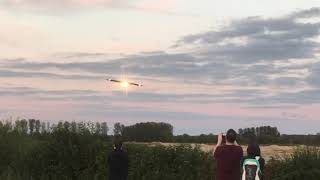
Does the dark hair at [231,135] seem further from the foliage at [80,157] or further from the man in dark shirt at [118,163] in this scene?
the foliage at [80,157]

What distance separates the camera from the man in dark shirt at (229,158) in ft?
41.1

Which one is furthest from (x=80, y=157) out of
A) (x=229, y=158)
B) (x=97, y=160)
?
(x=229, y=158)

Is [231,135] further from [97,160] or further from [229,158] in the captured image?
[97,160]

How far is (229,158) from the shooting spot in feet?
41.1

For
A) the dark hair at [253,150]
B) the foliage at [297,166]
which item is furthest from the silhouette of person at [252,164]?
the foliage at [297,166]

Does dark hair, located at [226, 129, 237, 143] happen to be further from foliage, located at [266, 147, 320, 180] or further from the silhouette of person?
foliage, located at [266, 147, 320, 180]

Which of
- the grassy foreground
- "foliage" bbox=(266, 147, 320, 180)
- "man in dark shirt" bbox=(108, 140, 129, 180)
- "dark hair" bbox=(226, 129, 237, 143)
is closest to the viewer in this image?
"dark hair" bbox=(226, 129, 237, 143)

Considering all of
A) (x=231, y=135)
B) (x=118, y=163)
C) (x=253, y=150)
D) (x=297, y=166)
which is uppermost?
(x=231, y=135)

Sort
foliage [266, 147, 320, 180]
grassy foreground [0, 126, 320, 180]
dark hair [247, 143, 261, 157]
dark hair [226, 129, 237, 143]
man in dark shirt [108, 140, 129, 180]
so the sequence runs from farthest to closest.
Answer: grassy foreground [0, 126, 320, 180], foliage [266, 147, 320, 180], man in dark shirt [108, 140, 129, 180], dark hair [247, 143, 261, 157], dark hair [226, 129, 237, 143]

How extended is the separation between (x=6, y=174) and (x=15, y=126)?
4166 mm

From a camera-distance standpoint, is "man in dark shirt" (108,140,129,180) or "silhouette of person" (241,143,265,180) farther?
"man in dark shirt" (108,140,129,180)

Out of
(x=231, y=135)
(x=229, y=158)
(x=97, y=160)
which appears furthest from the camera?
(x=97, y=160)

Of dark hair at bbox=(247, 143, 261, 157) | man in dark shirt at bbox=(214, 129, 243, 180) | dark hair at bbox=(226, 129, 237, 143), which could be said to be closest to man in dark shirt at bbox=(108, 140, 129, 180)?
man in dark shirt at bbox=(214, 129, 243, 180)

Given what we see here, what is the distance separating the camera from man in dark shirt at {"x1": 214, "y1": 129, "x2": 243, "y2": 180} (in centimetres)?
1252
